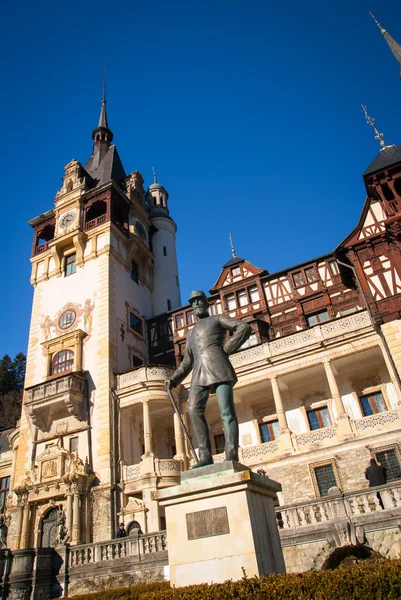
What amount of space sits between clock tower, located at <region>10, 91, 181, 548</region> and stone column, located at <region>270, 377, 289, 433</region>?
374 inches

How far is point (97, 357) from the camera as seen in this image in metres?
29.0

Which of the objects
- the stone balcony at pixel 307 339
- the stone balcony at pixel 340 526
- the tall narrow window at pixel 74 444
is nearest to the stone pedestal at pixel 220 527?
the stone balcony at pixel 340 526

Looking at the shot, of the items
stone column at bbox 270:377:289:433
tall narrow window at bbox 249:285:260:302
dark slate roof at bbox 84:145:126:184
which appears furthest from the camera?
dark slate roof at bbox 84:145:126:184

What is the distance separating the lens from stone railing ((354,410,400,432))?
2138 centimetres

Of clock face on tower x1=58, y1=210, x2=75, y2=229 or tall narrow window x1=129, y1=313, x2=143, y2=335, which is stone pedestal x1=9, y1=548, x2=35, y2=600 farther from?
clock face on tower x1=58, y1=210, x2=75, y2=229

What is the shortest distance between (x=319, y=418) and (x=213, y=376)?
808 inches

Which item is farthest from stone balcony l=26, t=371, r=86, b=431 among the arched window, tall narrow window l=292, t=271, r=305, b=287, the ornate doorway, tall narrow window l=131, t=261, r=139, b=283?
tall narrow window l=292, t=271, r=305, b=287

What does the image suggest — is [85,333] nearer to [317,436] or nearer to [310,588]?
[317,436]

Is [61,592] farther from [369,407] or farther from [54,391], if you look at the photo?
[369,407]

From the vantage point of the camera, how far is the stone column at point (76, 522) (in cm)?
2283

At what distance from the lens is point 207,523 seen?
6035 millimetres

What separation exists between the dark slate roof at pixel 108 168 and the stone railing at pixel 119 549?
3100 centimetres

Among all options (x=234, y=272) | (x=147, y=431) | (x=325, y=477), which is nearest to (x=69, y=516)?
(x=147, y=431)

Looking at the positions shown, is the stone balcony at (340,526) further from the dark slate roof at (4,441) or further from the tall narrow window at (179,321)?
the dark slate roof at (4,441)
